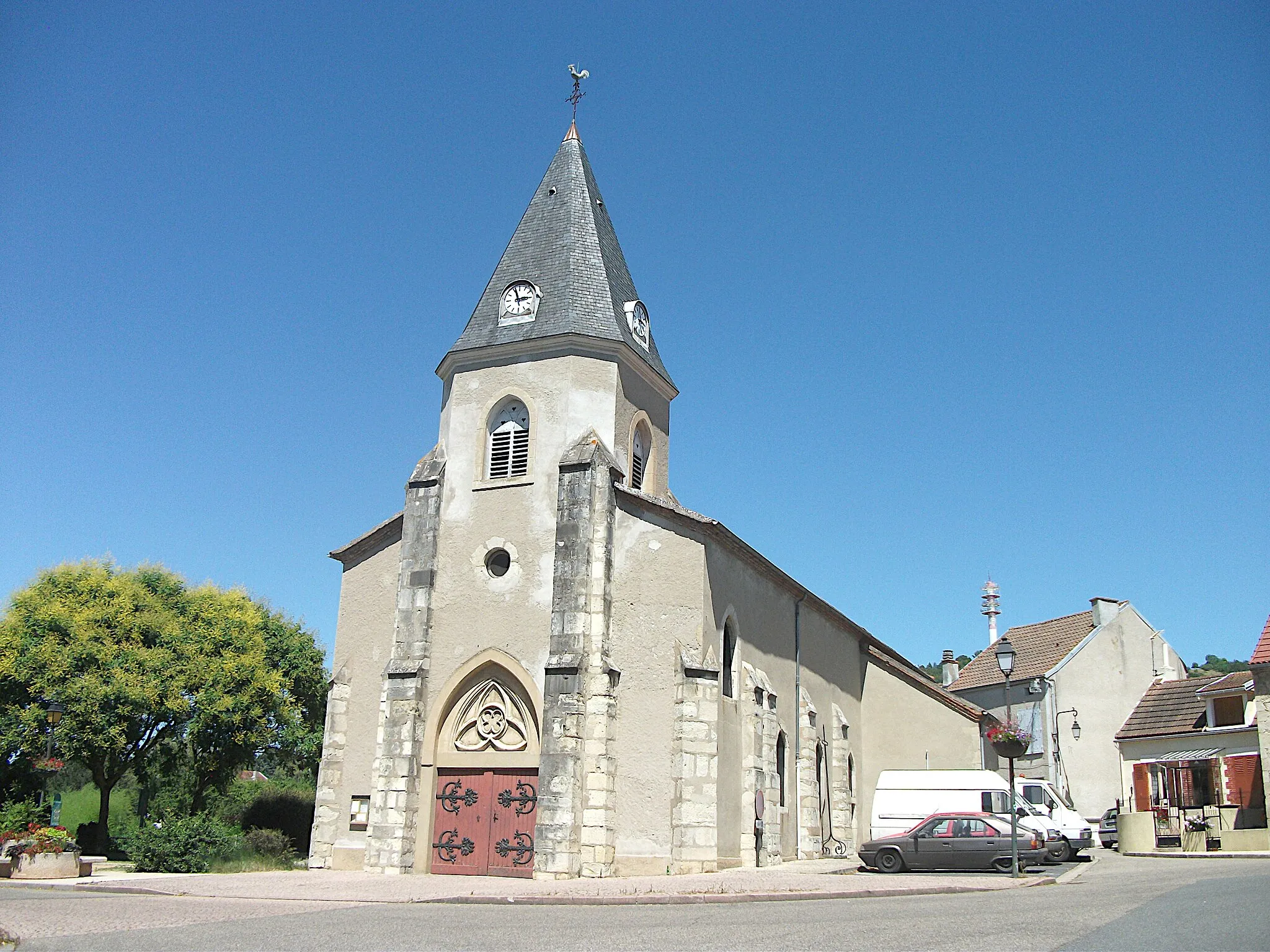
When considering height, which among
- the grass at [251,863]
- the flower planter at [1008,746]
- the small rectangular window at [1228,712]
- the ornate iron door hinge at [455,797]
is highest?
the small rectangular window at [1228,712]

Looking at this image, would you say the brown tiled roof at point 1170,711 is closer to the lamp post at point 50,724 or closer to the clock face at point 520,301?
the clock face at point 520,301

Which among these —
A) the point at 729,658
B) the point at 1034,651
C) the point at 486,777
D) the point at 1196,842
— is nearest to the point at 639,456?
the point at 729,658

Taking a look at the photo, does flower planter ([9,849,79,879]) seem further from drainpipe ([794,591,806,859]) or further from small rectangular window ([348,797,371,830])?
drainpipe ([794,591,806,859])

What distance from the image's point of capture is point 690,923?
41.1 ft

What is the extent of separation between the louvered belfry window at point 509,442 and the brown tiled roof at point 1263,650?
20613mm

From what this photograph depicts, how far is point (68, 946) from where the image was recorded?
34.4 ft

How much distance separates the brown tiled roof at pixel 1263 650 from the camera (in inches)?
1120

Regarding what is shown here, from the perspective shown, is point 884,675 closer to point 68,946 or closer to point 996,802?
point 996,802

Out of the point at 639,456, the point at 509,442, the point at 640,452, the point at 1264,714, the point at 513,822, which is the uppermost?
the point at 640,452

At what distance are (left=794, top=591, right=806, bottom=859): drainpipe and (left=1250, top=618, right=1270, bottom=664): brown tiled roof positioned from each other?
12.3 metres

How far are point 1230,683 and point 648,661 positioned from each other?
23.3 m

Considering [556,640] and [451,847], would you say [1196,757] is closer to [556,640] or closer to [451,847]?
[556,640]

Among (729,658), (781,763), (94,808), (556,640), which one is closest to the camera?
(556,640)

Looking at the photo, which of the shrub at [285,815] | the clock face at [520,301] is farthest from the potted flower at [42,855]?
the clock face at [520,301]
